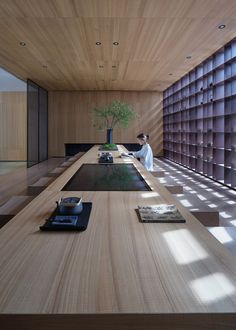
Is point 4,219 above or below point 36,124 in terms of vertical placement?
below

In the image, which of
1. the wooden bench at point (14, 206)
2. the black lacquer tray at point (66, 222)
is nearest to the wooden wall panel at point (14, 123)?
the wooden bench at point (14, 206)

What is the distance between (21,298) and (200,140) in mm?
8526

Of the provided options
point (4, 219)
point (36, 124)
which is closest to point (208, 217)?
point (4, 219)

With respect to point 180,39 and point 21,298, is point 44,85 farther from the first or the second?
point 21,298

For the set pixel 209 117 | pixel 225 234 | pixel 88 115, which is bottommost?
pixel 225 234

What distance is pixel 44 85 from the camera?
1229cm

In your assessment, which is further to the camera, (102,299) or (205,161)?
(205,161)

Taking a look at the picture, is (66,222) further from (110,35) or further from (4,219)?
(110,35)

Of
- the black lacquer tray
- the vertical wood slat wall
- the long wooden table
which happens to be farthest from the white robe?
the long wooden table

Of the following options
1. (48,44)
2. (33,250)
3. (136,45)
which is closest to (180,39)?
(136,45)

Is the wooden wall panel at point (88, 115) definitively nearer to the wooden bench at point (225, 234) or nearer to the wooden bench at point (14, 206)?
the wooden bench at point (14, 206)

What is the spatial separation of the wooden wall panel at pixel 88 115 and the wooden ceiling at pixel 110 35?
3397 millimetres

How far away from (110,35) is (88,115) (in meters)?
7.69

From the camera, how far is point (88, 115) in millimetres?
13695
